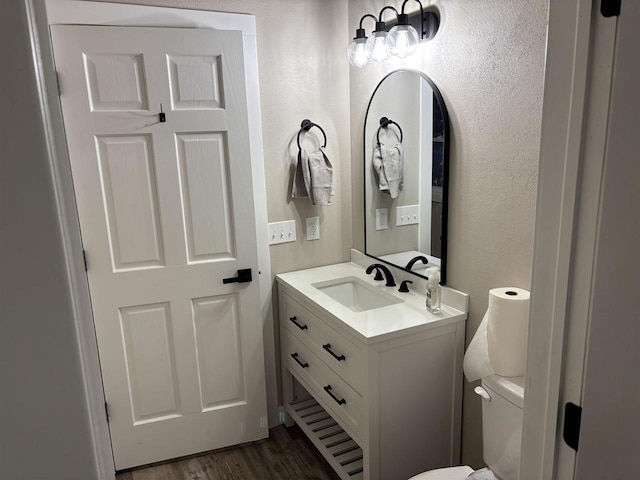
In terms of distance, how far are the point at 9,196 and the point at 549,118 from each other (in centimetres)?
84

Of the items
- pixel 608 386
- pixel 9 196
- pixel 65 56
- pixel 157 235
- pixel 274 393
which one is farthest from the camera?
pixel 274 393

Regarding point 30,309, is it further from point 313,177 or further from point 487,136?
point 313,177

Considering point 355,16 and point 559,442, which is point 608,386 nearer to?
point 559,442

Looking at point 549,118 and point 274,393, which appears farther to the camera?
point 274,393

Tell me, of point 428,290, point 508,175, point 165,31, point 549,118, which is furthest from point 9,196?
point 165,31

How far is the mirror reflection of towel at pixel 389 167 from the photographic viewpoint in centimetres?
232

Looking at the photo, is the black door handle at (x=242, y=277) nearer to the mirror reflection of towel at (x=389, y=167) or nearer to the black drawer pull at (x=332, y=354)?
the black drawer pull at (x=332, y=354)

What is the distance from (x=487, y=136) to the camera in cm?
181

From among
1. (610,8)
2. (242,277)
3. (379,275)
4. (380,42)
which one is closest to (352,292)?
(379,275)

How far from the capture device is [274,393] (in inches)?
109

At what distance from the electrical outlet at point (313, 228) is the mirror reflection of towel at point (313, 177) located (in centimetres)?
13

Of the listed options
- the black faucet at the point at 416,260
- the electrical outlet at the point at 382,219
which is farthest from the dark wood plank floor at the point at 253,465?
the electrical outlet at the point at 382,219

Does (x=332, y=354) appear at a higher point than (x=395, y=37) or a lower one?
lower

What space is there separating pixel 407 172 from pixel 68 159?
73.5 inches
